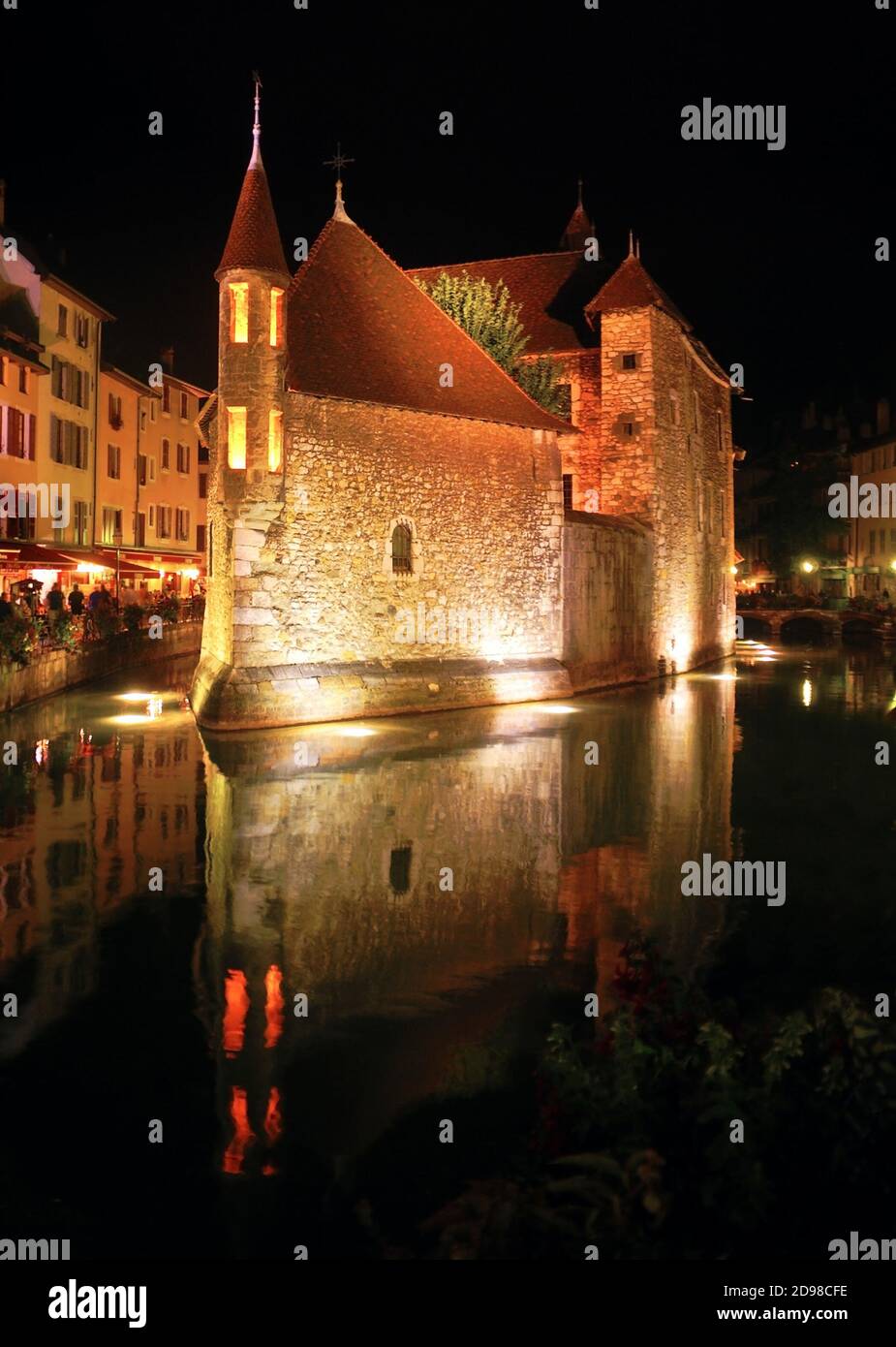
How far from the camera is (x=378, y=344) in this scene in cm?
2322

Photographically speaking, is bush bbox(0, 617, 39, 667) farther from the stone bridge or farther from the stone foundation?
the stone bridge

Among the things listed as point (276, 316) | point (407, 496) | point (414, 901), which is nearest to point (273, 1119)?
point (414, 901)

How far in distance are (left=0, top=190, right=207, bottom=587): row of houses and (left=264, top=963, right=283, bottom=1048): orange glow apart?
23.0 metres

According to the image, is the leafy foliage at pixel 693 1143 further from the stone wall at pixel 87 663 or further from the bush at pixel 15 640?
the stone wall at pixel 87 663

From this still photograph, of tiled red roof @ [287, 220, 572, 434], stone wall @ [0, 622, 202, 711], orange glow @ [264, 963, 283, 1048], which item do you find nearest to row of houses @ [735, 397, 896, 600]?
stone wall @ [0, 622, 202, 711]

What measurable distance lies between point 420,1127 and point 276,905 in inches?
158

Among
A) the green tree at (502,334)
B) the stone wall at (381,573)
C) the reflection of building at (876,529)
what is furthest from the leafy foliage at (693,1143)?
the reflection of building at (876,529)

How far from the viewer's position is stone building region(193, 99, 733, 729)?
2050 cm

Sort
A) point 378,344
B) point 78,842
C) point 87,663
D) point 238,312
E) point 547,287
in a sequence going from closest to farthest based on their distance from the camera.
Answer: point 78,842, point 238,312, point 378,344, point 87,663, point 547,287

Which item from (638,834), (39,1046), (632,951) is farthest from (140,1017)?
(638,834)

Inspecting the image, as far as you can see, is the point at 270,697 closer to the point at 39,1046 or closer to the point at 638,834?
the point at 638,834

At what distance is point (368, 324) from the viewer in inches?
921

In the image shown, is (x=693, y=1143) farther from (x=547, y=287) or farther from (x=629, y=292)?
(x=547, y=287)

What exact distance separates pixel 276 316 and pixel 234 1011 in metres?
16.0
